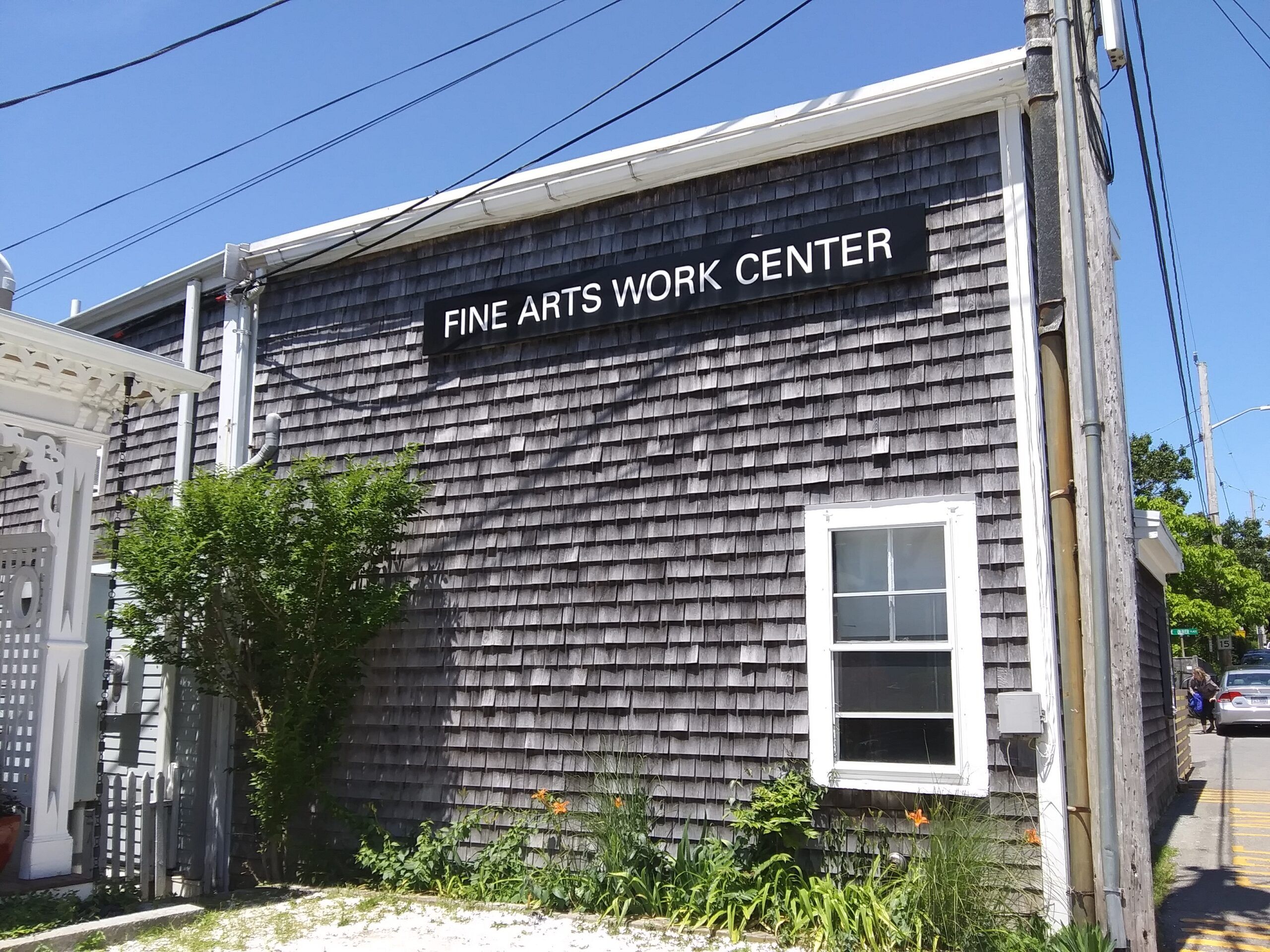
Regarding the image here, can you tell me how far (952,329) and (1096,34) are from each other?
1.80 meters

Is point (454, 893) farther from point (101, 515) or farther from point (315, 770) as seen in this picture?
point (101, 515)

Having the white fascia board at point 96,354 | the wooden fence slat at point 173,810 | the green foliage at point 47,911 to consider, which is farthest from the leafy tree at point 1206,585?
Result: the green foliage at point 47,911

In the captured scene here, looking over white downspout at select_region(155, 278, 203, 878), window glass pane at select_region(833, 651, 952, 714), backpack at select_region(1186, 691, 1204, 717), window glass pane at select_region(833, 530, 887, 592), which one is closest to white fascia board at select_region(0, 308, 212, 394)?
white downspout at select_region(155, 278, 203, 878)

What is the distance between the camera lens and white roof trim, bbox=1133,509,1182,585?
7.71 metres

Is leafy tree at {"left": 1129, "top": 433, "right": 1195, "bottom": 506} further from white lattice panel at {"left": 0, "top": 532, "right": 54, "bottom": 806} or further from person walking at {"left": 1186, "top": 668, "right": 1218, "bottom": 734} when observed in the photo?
white lattice panel at {"left": 0, "top": 532, "right": 54, "bottom": 806}

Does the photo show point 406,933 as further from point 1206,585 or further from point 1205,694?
point 1206,585

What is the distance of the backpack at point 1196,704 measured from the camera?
71.6ft

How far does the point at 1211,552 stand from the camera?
27547mm

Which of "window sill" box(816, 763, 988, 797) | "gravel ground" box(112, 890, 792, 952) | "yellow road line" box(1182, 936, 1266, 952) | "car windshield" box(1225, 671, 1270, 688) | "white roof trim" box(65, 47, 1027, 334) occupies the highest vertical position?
"white roof trim" box(65, 47, 1027, 334)

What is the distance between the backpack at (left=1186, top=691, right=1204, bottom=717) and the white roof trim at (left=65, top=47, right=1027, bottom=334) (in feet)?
61.5

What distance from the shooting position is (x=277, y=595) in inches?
302

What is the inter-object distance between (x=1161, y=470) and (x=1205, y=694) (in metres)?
14.7

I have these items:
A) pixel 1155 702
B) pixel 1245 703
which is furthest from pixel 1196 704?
pixel 1155 702

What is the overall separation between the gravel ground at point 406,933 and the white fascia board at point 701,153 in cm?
490
